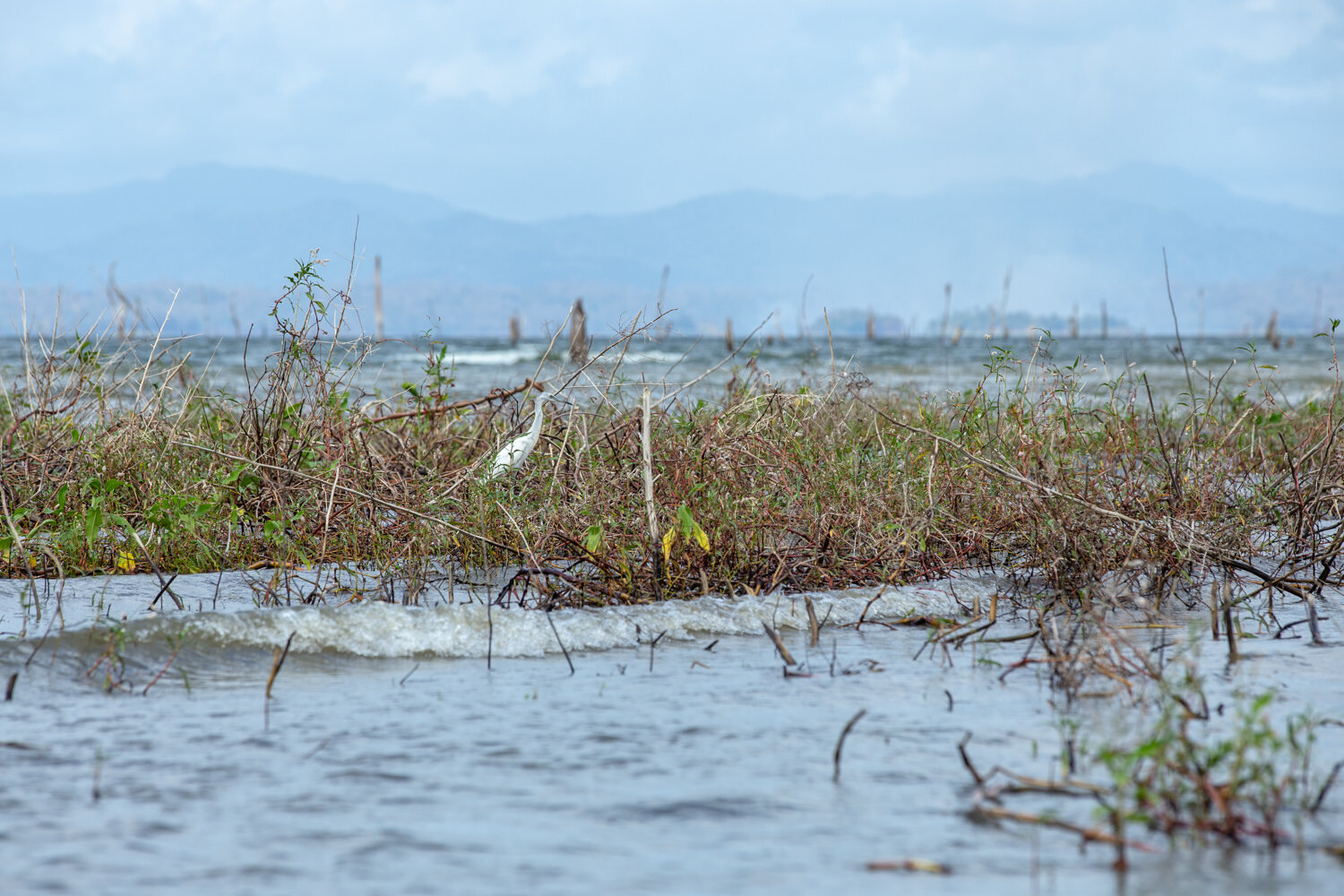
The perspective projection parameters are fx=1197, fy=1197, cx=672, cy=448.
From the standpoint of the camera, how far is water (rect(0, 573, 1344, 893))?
2.29 m

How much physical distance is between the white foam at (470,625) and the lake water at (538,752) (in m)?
0.01

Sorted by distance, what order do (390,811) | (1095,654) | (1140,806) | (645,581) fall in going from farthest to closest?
(645,581) < (1095,654) < (390,811) < (1140,806)

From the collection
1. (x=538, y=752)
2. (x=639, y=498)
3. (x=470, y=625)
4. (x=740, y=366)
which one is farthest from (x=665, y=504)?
(x=538, y=752)

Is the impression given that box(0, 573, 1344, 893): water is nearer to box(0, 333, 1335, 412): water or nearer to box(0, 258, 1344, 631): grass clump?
box(0, 258, 1344, 631): grass clump

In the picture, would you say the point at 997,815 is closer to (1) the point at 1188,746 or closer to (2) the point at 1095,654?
(1) the point at 1188,746

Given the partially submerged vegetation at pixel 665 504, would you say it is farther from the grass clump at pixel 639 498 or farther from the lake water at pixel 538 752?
the lake water at pixel 538 752

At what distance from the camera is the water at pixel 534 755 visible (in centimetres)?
229

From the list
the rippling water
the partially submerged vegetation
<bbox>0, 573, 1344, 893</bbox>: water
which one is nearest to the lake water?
<bbox>0, 573, 1344, 893</bbox>: water

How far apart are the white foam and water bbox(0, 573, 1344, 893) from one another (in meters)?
0.01

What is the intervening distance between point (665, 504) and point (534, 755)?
2.18m

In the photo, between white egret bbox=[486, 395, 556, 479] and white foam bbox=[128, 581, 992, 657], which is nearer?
white foam bbox=[128, 581, 992, 657]

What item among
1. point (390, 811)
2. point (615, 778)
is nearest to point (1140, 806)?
point (615, 778)

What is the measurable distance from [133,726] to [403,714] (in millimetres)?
712

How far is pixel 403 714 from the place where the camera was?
3.35m
